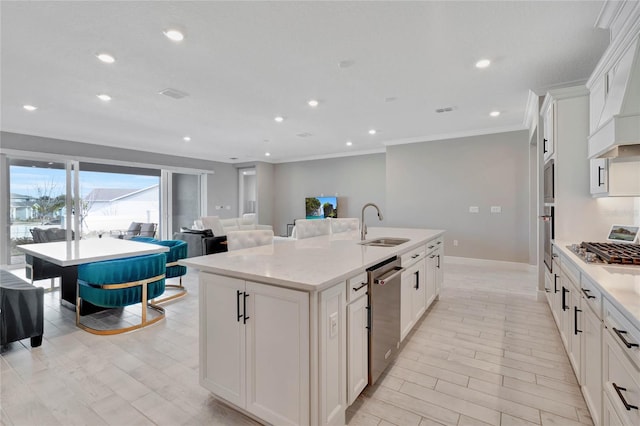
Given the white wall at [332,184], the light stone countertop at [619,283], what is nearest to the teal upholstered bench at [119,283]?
the light stone countertop at [619,283]

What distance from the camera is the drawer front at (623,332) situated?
3.59ft

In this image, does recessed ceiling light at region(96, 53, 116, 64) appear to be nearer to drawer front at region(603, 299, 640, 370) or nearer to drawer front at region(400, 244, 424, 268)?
drawer front at region(400, 244, 424, 268)

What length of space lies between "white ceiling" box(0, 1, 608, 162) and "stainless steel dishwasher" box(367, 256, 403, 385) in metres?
1.91

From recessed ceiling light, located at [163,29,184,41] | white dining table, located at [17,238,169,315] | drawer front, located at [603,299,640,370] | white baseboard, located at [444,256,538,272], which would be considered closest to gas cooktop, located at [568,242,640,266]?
drawer front, located at [603,299,640,370]

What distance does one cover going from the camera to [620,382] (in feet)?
4.11

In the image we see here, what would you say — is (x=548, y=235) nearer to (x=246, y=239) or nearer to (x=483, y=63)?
(x=483, y=63)

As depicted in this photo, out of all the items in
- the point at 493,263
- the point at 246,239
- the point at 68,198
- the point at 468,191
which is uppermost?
the point at 468,191

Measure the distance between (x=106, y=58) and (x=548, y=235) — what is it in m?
4.94

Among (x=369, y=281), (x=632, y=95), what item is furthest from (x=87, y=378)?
(x=632, y=95)

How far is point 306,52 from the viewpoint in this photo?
9.24 feet

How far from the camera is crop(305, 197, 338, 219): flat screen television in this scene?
8898mm

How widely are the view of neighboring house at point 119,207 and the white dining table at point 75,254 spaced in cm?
410

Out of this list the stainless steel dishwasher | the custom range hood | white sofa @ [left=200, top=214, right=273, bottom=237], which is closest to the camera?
the custom range hood

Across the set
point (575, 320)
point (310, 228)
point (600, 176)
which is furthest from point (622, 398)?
point (310, 228)
